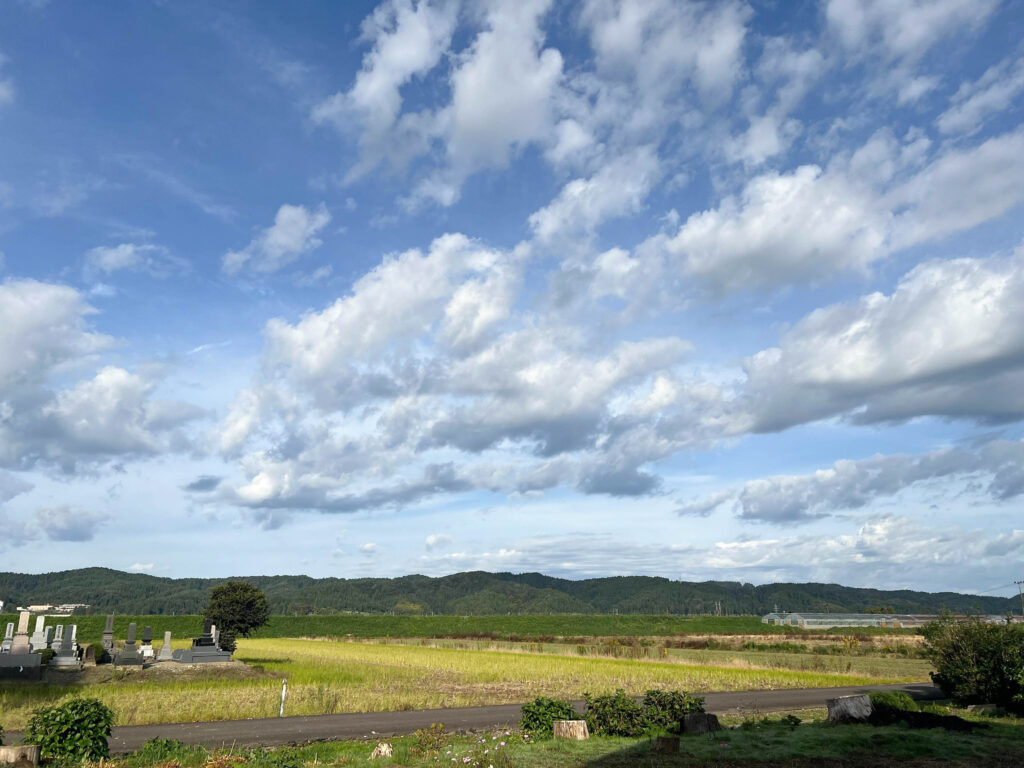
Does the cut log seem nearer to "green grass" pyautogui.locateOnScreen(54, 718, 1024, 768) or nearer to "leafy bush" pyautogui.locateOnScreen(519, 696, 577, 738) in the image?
"green grass" pyautogui.locateOnScreen(54, 718, 1024, 768)

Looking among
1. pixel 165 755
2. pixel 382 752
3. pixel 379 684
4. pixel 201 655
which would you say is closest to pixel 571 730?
pixel 382 752

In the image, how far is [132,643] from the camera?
48.8 meters

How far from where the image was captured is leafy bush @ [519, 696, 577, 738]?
18672 millimetres

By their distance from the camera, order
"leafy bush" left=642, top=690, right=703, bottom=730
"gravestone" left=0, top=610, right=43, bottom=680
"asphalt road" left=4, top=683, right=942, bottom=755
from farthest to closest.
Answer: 1. "gravestone" left=0, top=610, right=43, bottom=680
2. "asphalt road" left=4, top=683, right=942, bottom=755
3. "leafy bush" left=642, top=690, right=703, bottom=730

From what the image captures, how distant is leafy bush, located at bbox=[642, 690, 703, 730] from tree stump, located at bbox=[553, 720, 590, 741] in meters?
2.06

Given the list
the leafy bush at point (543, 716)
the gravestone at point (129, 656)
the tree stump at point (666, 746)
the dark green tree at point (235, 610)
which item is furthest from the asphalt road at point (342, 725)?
the dark green tree at point (235, 610)

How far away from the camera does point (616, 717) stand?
19.1 metres

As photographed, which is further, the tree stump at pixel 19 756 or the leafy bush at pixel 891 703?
the leafy bush at pixel 891 703

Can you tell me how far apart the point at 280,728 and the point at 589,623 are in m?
137

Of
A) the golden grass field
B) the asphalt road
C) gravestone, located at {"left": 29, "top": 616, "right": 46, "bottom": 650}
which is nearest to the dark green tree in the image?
the golden grass field

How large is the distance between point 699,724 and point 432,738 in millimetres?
7469

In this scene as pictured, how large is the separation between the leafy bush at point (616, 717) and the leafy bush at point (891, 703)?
7.06m

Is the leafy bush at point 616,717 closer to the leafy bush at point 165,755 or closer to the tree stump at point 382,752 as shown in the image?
the tree stump at point 382,752

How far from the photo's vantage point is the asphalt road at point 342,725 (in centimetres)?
1975
